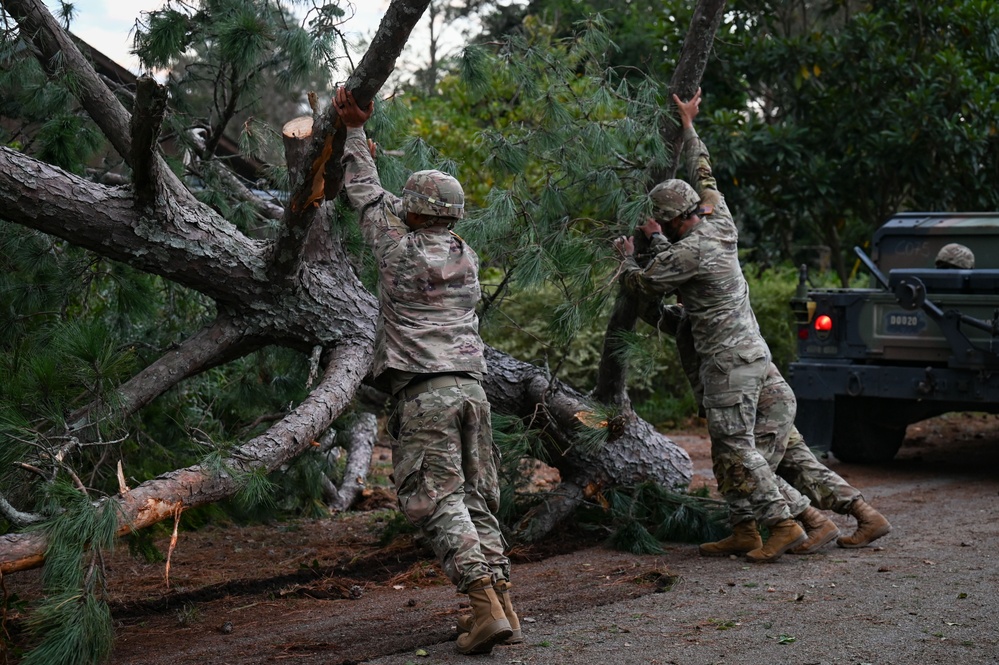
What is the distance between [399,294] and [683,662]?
1.70 metres

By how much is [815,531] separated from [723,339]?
114 centimetres

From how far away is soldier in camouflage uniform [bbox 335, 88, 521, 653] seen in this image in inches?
158

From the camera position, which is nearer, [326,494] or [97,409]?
[97,409]

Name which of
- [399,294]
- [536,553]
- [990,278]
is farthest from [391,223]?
[990,278]

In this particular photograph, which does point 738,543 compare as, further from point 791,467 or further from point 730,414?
point 730,414

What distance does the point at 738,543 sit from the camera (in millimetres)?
5488

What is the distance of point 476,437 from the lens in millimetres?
4172

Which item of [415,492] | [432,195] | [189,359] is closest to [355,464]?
[189,359]

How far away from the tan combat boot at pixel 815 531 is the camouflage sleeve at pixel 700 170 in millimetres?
1700

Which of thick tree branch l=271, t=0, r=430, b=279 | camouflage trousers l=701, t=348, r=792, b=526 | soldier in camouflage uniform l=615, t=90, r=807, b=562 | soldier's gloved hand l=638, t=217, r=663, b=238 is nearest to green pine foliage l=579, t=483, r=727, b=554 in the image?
soldier in camouflage uniform l=615, t=90, r=807, b=562

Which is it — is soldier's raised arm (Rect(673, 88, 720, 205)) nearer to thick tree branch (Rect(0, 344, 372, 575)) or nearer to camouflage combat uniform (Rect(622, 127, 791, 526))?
camouflage combat uniform (Rect(622, 127, 791, 526))

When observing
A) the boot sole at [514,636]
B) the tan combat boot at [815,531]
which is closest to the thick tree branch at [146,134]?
the boot sole at [514,636]

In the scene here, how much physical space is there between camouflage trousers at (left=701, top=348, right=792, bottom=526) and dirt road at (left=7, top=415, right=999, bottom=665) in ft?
1.05

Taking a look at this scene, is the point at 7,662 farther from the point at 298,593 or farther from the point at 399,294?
the point at 399,294
